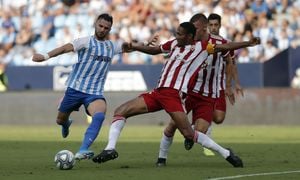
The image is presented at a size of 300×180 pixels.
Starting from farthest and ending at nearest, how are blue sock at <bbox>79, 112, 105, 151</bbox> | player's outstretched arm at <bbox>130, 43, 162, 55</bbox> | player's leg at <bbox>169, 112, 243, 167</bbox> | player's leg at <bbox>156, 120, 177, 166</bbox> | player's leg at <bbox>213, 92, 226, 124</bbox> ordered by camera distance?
player's leg at <bbox>213, 92, 226, 124</bbox> → player's leg at <bbox>156, 120, 177, 166</bbox> → player's outstretched arm at <bbox>130, 43, 162, 55</bbox> → blue sock at <bbox>79, 112, 105, 151</bbox> → player's leg at <bbox>169, 112, 243, 167</bbox>

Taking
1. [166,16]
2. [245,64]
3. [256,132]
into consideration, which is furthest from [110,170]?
[166,16]

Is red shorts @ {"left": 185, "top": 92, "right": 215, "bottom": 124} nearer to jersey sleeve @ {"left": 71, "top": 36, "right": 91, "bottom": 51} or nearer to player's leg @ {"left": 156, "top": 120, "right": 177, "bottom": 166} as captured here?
player's leg @ {"left": 156, "top": 120, "right": 177, "bottom": 166}

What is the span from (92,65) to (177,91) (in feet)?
5.18

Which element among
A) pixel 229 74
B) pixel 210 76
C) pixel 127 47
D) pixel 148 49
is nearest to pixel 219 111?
pixel 229 74

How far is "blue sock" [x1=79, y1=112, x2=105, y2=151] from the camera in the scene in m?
12.2

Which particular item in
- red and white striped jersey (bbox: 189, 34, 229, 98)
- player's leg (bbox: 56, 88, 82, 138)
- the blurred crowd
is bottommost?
player's leg (bbox: 56, 88, 82, 138)

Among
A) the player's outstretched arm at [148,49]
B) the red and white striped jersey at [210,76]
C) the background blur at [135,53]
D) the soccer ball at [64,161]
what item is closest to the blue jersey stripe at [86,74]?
the player's outstretched arm at [148,49]

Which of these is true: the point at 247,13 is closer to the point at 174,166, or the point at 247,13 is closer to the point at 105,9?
the point at 105,9

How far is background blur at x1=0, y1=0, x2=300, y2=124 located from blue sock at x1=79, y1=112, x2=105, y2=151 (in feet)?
44.2

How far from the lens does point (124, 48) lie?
13.1 m

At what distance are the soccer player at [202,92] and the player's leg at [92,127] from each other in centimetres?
91

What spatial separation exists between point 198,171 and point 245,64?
52.5 feet

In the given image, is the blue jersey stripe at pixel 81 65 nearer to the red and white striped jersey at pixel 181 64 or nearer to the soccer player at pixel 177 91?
the soccer player at pixel 177 91

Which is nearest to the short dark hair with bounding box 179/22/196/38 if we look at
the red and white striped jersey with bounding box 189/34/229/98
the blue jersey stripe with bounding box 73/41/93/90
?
the red and white striped jersey with bounding box 189/34/229/98
